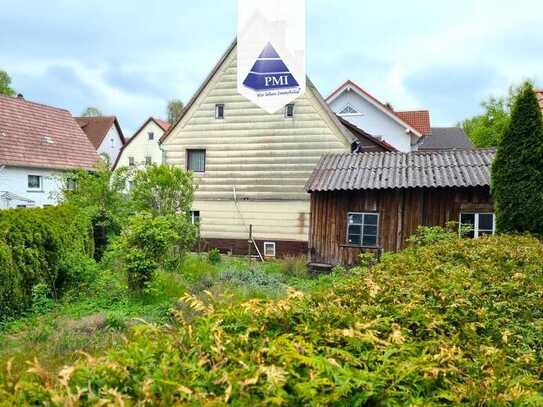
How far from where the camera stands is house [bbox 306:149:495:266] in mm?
12953

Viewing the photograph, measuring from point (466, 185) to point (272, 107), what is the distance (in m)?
8.19

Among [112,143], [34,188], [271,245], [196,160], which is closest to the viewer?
[271,245]

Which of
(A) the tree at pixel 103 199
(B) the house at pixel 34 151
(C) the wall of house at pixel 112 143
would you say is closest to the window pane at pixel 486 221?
(A) the tree at pixel 103 199

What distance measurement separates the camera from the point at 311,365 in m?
2.03

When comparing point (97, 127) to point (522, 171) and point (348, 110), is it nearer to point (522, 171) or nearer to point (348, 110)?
point (348, 110)

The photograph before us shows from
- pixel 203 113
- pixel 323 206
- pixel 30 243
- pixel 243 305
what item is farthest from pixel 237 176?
pixel 243 305

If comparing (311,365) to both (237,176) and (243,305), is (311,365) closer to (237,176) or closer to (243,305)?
(243,305)

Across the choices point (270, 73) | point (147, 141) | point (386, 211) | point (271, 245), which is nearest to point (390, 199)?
point (386, 211)

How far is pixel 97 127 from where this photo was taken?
1882 inches

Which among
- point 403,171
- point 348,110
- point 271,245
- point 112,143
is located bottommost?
point 271,245

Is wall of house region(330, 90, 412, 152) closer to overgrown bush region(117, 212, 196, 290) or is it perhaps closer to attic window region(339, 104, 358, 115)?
attic window region(339, 104, 358, 115)

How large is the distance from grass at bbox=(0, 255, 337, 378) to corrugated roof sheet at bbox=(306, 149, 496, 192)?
329 centimetres

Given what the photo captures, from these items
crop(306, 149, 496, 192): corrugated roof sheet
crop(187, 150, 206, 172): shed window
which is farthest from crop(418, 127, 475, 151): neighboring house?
crop(306, 149, 496, 192): corrugated roof sheet

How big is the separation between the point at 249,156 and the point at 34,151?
1566 cm
